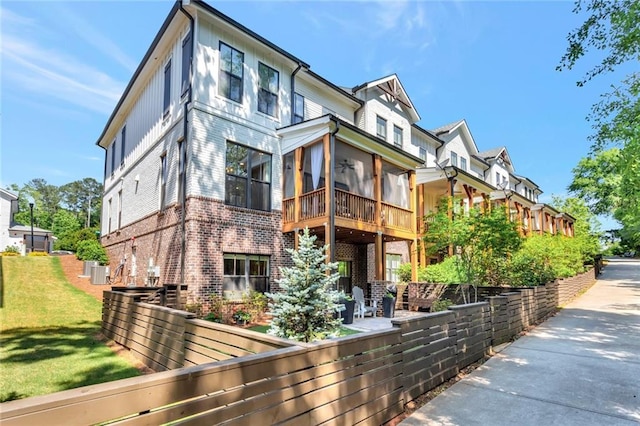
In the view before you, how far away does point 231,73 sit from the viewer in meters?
12.2

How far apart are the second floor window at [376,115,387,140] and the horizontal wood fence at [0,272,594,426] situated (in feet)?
39.9

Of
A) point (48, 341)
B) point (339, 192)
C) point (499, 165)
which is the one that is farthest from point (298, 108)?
point (499, 165)

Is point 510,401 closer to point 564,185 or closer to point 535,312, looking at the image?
point 535,312

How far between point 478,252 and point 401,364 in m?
8.72

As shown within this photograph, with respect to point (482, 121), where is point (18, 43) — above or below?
below

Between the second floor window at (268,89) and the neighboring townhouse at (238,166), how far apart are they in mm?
39

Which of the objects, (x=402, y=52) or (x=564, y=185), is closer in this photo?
(x=402, y=52)

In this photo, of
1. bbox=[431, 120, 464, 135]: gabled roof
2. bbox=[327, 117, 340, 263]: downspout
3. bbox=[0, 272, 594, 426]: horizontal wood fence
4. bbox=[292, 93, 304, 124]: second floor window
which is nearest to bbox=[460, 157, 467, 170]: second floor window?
bbox=[431, 120, 464, 135]: gabled roof

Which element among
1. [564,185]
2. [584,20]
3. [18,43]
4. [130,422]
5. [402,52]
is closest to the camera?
[130,422]

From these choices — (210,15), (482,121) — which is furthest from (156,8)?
(482,121)

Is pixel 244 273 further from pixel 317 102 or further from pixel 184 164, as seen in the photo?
pixel 317 102

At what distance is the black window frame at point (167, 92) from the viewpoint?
43.4 feet

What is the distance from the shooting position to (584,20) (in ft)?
30.2

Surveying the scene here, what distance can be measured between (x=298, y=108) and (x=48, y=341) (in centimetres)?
1097
